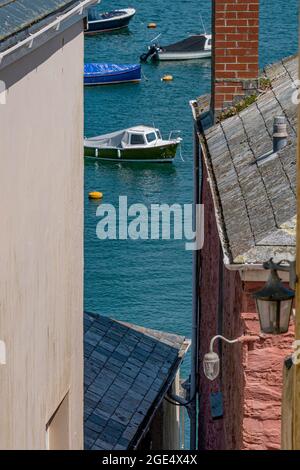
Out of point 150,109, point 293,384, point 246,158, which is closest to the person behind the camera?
point 293,384

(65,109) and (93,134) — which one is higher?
(65,109)

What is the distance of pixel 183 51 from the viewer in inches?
2945

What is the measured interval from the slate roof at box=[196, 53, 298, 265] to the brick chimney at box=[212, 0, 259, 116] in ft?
0.95

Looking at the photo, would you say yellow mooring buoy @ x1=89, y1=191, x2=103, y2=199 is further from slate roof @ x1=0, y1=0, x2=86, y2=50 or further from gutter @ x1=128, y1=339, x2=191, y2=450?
slate roof @ x1=0, y1=0, x2=86, y2=50

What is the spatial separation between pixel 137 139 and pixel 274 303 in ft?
155

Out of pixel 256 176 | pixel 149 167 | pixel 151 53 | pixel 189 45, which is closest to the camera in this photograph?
pixel 256 176

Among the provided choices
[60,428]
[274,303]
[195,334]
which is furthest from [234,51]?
[274,303]

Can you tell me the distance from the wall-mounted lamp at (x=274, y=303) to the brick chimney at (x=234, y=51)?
7464mm

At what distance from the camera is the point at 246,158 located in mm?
13109

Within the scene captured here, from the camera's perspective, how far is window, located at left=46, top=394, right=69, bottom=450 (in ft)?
33.5

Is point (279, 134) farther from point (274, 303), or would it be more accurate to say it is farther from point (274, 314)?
point (274, 303)

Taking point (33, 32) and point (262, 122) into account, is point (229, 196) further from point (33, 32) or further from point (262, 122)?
point (33, 32)
